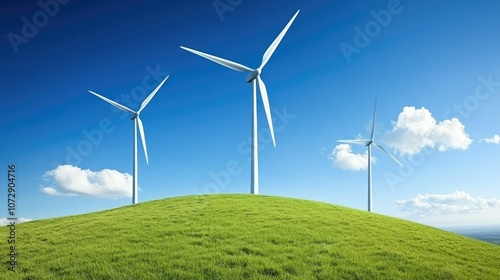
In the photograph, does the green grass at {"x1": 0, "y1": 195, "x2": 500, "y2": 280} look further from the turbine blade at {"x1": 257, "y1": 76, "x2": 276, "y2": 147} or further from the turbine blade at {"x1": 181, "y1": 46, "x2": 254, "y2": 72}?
the turbine blade at {"x1": 181, "y1": 46, "x2": 254, "y2": 72}

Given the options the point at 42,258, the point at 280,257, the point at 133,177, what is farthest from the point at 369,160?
the point at 42,258

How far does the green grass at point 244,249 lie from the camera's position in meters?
16.1

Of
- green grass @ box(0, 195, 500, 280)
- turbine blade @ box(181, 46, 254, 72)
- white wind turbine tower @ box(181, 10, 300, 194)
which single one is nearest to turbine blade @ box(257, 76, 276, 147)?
white wind turbine tower @ box(181, 10, 300, 194)

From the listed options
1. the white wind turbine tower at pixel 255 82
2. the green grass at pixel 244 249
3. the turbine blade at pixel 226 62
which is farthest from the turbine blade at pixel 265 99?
the green grass at pixel 244 249

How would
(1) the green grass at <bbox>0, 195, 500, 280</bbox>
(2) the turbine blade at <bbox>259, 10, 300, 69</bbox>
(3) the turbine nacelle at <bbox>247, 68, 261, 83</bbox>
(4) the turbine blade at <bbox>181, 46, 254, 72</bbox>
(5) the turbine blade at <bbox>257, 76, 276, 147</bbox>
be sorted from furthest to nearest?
1. (2) the turbine blade at <bbox>259, 10, 300, 69</bbox>
2. (3) the turbine nacelle at <bbox>247, 68, 261, 83</bbox>
3. (4) the turbine blade at <bbox>181, 46, 254, 72</bbox>
4. (5) the turbine blade at <bbox>257, 76, 276, 147</bbox>
5. (1) the green grass at <bbox>0, 195, 500, 280</bbox>

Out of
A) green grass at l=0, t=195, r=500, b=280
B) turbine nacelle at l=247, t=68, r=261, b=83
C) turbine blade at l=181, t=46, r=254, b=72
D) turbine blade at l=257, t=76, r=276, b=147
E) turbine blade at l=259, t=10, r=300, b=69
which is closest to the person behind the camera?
green grass at l=0, t=195, r=500, b=280

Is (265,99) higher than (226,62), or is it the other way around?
(226,62)

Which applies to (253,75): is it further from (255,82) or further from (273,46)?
(273,46)

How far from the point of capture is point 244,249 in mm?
18375

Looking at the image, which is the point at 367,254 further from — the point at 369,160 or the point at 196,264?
the point at 369,160

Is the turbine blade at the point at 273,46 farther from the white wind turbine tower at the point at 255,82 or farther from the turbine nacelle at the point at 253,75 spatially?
the turbine nacelle at the point at 253,75

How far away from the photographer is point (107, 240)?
69.6 feet

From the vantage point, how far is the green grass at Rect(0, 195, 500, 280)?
16.1 meters

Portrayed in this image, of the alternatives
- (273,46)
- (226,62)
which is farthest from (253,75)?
(273,46)
